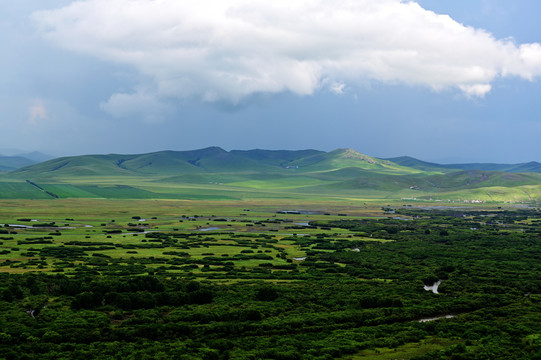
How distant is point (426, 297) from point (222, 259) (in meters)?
42.0

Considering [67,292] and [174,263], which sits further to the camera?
[174,263]

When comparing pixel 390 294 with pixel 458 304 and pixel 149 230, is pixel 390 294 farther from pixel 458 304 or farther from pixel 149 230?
pixel 149 230

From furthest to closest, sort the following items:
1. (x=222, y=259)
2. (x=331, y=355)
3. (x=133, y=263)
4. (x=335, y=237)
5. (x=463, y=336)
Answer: (x=335, y=237) → (x=222, y=259) → (x=133, y=263) → (x=463, y=336) → (x=331, y=355)

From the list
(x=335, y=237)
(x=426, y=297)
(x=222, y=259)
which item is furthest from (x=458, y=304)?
(x=335, y=237)

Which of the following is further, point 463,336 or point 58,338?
point 463,336

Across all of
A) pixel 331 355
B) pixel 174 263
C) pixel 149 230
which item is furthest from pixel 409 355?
pixel 149 230

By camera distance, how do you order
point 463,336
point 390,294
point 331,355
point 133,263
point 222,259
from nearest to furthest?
1. point 331,355
2. point 463,336
3. point 390,294
4. point 133,263
5. point 222,259

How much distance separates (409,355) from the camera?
48000 mm

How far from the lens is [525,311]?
209ft

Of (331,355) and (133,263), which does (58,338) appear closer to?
(331,355)

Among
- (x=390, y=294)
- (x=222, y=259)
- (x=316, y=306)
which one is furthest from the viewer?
(x=222, y=259)

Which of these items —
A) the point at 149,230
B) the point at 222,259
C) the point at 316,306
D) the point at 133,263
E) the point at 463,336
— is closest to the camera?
the point at 463,336

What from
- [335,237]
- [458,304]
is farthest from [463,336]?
[335,237]

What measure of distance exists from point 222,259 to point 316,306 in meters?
39.5
